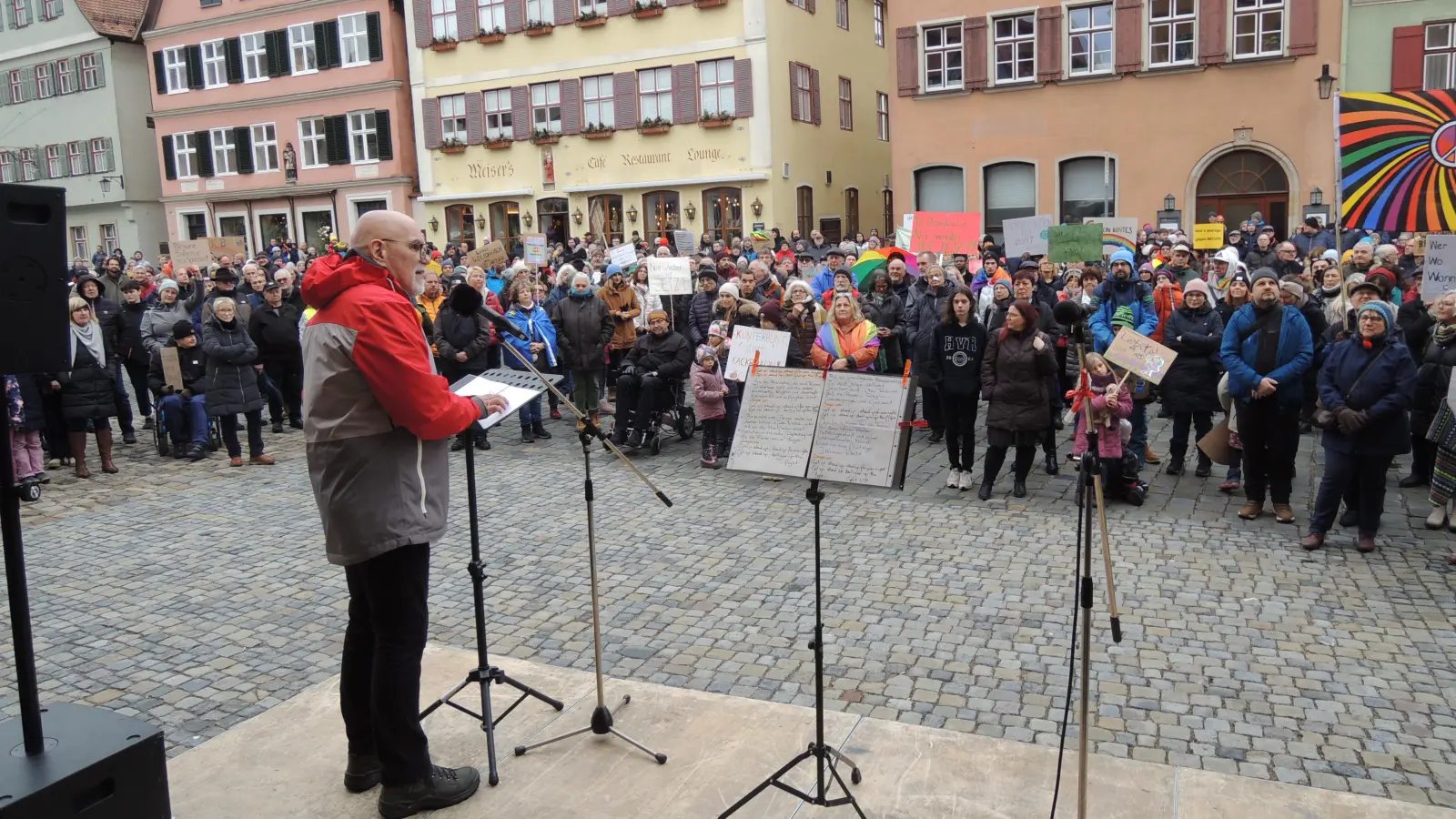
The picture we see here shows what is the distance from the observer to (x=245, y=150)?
36594mm

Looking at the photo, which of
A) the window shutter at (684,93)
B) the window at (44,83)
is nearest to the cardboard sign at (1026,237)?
the window shutter at (684,93)

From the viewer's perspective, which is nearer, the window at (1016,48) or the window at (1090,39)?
the window at (1090,39)

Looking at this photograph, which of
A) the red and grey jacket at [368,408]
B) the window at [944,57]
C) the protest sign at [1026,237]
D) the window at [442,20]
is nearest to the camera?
the red and grey jacket at [368,408]

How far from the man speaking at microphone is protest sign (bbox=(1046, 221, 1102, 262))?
10.0 m

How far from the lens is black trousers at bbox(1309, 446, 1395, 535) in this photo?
7344mm

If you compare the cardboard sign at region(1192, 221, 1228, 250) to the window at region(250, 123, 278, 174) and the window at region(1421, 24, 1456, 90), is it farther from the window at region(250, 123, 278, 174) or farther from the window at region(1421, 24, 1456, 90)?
the window at region(250, 123, 278, 174)

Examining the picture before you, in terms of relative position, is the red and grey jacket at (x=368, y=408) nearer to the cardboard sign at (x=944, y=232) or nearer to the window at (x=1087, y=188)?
the cardboard sign at (x=944, y=232)

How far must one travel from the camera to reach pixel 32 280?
3127 millimetres

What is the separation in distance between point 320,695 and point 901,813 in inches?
115

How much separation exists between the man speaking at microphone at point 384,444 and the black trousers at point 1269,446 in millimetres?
6472

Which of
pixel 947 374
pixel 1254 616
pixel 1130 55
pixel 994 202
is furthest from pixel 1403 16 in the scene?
pixel 1254 616

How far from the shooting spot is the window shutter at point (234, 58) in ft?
118

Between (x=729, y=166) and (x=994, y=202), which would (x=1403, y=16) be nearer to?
(x=994, y=202)

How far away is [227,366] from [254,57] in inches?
1137
